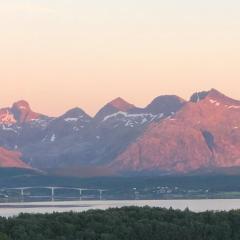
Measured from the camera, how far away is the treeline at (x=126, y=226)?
79500 millimetres

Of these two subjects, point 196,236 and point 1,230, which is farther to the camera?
point 196,236

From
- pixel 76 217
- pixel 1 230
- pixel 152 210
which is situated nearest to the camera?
pixel 1 230

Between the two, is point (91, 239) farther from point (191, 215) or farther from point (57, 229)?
point (191, 215)

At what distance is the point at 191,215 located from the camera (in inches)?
3501

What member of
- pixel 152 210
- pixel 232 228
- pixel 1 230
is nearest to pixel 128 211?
pixel 152 210

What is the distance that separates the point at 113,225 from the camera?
83.3 m

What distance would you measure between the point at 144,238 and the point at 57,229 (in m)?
5.32

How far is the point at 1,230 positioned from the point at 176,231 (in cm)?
1157

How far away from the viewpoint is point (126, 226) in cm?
8344

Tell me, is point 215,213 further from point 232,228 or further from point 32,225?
point 32,225

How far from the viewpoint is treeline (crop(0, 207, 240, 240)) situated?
79500 mm

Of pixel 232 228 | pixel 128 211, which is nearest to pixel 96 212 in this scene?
pixel 128 211

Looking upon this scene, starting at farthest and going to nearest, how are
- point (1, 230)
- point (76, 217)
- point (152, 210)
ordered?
point (152, 210) < point (76, 217) < point (1, 230)

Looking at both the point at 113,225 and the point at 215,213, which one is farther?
the point at 215,213
